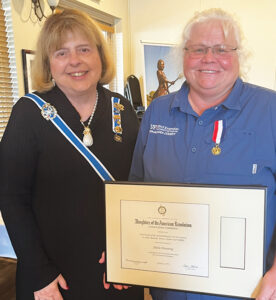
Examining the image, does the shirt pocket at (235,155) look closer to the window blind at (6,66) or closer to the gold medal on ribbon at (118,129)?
the gold medal on ribbon at (118,129)

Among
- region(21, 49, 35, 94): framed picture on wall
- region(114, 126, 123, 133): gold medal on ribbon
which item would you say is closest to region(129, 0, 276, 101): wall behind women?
region(21, 49, 35, 94): framed picture on wall

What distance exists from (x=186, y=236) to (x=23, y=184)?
64 centimetres

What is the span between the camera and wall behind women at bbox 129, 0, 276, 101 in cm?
455

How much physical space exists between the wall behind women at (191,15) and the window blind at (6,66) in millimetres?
2512

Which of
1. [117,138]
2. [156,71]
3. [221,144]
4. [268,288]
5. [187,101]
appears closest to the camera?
[268,288]

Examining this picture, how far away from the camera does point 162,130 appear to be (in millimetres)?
A: 1154

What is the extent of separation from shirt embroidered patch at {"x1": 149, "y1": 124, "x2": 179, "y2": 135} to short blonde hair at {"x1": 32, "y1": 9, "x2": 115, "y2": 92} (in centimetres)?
45

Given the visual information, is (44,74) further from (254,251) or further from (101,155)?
(254,251)

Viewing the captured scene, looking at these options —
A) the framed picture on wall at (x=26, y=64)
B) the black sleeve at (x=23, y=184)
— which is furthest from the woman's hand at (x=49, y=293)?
the framed picture on wall at (x=26, y=64)

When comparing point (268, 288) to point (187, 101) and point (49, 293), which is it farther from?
point (49, 293)

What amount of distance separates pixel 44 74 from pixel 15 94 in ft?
4.83

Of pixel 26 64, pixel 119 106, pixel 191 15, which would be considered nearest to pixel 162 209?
pixel 119 106

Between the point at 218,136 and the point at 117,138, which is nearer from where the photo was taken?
the point at 218,136

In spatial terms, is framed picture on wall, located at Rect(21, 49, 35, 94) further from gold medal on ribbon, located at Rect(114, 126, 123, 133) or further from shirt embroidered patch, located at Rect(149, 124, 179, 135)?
shirt embroidered patch, located at Rect(149, 124, 179, 135)
